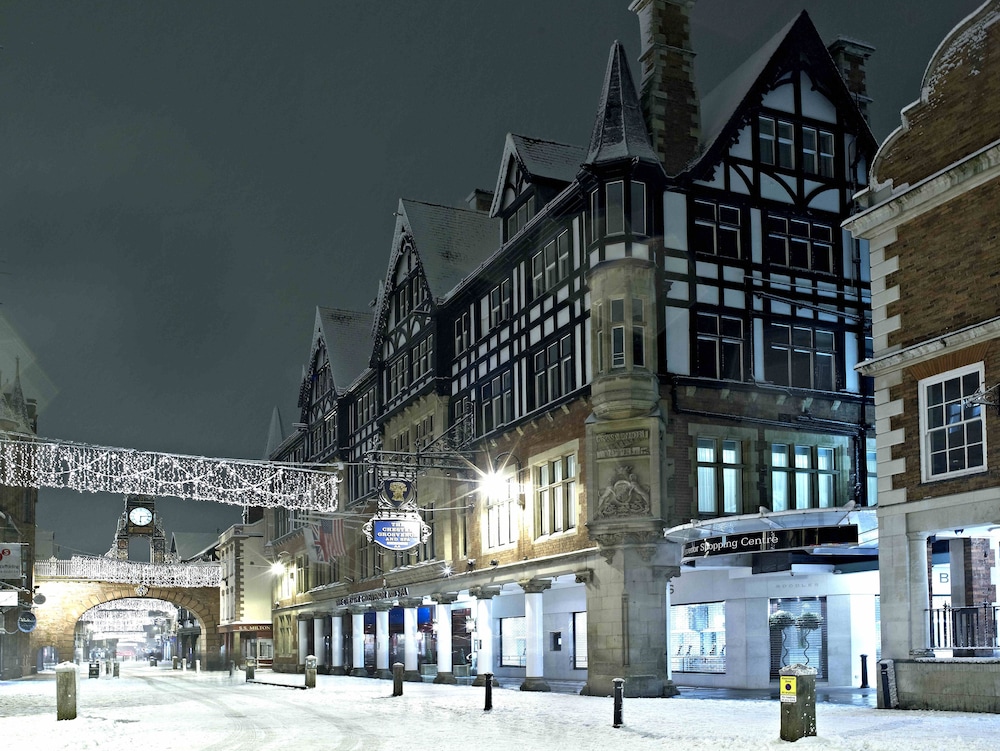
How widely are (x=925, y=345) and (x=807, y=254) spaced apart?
1385 cm

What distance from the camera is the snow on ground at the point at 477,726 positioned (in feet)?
58.8

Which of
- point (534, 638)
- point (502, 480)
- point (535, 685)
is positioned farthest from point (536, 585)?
point (502, 480)

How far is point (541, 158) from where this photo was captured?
39688 mm

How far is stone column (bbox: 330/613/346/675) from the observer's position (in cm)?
6047

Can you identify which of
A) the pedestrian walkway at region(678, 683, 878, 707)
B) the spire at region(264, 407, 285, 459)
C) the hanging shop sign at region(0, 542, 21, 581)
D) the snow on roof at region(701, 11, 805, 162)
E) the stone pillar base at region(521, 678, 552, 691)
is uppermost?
the snow on roof at region(701, 11, 805, 162)

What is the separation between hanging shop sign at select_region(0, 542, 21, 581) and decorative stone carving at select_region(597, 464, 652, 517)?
29.4 metres

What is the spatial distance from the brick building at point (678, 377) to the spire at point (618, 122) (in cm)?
8

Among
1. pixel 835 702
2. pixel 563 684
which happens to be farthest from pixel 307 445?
pixel 835 702

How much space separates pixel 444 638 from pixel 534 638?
8.55m

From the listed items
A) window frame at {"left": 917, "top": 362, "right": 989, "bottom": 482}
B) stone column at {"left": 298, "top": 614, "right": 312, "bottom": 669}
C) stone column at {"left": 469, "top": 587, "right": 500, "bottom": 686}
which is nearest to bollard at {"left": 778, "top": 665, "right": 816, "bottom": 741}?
window frame at {"left": 917, "top": 362, "right": 989, "bottom": 482}

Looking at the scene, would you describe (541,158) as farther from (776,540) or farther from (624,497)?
(776,540)

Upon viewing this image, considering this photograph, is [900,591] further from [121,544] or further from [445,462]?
[121,544]

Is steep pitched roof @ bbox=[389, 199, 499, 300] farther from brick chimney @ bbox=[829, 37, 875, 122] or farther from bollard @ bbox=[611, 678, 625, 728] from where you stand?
bollard @ bbox=[611, 678, 625, 728]

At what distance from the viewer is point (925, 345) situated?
73.1 ft
